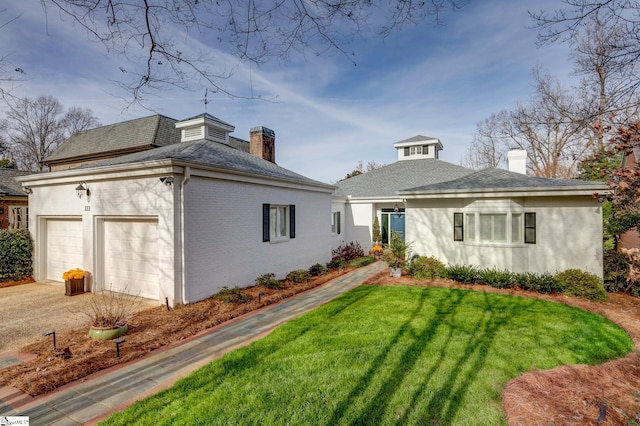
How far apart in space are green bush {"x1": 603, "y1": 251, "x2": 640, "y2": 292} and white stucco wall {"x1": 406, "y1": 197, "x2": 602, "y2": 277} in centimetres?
42

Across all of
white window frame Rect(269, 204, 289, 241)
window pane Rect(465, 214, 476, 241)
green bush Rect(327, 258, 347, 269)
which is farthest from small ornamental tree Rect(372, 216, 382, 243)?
white window frame Rect(269, 204, 289, 241)

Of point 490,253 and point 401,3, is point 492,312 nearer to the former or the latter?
point 490,253

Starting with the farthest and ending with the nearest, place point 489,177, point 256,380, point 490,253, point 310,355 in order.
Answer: point 489,177 → point 490,253 → point 310,355 → point 256,380

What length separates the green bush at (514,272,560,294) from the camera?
8.78m

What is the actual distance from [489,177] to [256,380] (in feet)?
36.3

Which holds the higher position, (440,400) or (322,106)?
(322,106)

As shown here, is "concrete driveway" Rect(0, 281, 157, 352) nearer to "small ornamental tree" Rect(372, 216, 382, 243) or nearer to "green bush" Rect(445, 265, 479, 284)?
"green bush" Rect(445, 265, 479, 284)

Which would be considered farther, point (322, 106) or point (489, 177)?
point (322, 106)

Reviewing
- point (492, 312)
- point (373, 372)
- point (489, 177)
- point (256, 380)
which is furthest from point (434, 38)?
point (256, 380)

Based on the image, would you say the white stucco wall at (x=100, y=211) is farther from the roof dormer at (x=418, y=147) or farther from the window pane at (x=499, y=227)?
the roof dormer at (x=418, y=147)

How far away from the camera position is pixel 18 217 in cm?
1798

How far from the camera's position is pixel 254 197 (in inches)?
371

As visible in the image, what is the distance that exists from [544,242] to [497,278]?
1.93 meters

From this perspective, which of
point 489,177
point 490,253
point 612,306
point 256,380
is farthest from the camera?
point 489,177
